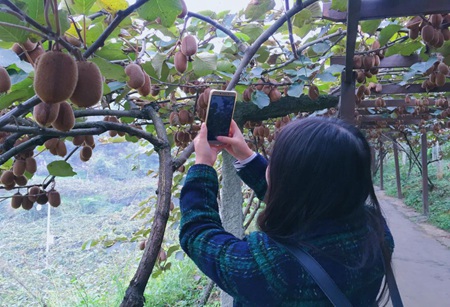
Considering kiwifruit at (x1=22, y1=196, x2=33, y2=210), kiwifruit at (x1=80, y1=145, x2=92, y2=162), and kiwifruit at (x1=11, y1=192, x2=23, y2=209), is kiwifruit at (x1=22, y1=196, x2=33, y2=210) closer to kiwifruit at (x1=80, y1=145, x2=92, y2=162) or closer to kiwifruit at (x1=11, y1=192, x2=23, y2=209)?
kiwifruit at (x1=11, y1=192, x2=23, y2=209)

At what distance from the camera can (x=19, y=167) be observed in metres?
1.04

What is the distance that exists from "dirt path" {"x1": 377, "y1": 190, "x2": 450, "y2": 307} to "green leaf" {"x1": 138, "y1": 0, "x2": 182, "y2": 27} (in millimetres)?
2793

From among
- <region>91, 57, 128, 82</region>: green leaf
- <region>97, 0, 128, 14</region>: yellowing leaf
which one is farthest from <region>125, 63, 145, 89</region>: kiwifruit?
<region>97, 0, 128, 14</region>: yellowing leaf

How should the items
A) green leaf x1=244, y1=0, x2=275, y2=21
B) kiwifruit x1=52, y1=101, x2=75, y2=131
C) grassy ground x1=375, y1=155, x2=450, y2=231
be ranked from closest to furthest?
kiwifruit x1=52, y1=101, x2=75, y2=131
green leaf x1=244, y1=0, x2=275, y2=21
grassy ground x1=375, y1=155, x2=450, y2=231

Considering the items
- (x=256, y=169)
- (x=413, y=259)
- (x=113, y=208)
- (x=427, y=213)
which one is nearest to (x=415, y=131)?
(x=427, y=213)

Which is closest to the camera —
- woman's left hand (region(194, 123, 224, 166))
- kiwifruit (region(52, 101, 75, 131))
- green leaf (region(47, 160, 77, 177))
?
kiwifruit (region(52, 101, 75, 131))

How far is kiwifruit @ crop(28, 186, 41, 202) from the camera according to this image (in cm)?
115

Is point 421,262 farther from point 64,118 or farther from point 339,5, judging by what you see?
point 64,118

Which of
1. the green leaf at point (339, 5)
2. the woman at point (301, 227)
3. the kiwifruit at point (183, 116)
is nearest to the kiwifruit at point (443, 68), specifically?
the green leaf at point (339, 5)

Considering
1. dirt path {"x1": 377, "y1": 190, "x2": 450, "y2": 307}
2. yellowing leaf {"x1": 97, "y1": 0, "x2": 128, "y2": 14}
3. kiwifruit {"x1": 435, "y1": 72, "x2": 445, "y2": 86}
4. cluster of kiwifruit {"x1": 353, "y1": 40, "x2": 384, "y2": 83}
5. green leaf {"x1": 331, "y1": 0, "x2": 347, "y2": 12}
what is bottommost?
dirt path {"x1": 377, "y1": 190, "x2": 450, "y2": 307}

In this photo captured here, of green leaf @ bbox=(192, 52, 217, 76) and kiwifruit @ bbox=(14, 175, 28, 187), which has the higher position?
green leaf @ bbox=(192, 52, 217, 76)

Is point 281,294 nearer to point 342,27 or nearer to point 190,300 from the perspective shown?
point 342,27

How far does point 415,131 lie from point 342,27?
21.7 feet

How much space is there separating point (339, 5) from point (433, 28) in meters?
0.39
